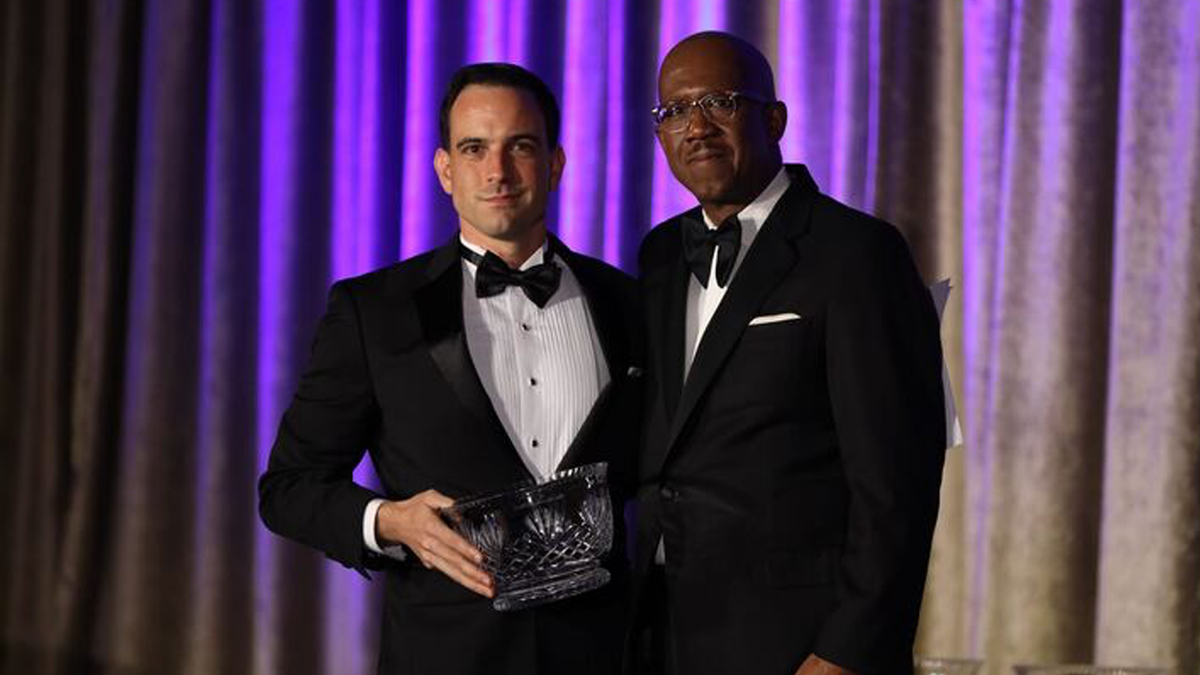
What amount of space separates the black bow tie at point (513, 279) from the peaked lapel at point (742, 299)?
341 millimetres

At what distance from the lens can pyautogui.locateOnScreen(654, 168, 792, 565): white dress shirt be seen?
78.1 inches

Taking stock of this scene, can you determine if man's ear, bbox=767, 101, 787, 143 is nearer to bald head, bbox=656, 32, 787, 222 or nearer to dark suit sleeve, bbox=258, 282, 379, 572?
bald head, bbox=656, 32, 787, 222

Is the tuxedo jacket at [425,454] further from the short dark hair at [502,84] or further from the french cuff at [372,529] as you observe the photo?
the short dark hair at [502,84]

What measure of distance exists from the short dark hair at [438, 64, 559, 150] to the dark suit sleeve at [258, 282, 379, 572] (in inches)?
12.9

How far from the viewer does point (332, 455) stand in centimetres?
215

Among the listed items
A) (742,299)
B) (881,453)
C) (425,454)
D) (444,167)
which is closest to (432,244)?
(444,167)

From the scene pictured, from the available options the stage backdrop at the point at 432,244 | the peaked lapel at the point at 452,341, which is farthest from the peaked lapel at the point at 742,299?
the stage backdrop at the point at 432,244

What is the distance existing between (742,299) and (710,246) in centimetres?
13

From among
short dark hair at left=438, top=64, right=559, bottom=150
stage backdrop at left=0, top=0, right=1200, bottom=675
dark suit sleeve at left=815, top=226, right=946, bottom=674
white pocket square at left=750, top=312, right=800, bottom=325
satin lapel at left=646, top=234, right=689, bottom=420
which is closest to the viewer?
dark suit sleeve at left=815, top=226, right=946, bottom=674

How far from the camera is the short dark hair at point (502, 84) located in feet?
7.28

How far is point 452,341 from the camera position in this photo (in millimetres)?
2107

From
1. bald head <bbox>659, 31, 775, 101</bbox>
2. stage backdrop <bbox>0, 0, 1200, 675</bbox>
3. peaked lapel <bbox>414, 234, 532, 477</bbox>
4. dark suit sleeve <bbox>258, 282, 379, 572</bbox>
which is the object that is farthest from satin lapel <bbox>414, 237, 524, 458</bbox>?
stage backdrop <bbox>0, 0, 1200, 675</bbox>

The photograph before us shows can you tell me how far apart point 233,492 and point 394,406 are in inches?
72.0

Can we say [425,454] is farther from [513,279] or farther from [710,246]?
[710,246]
